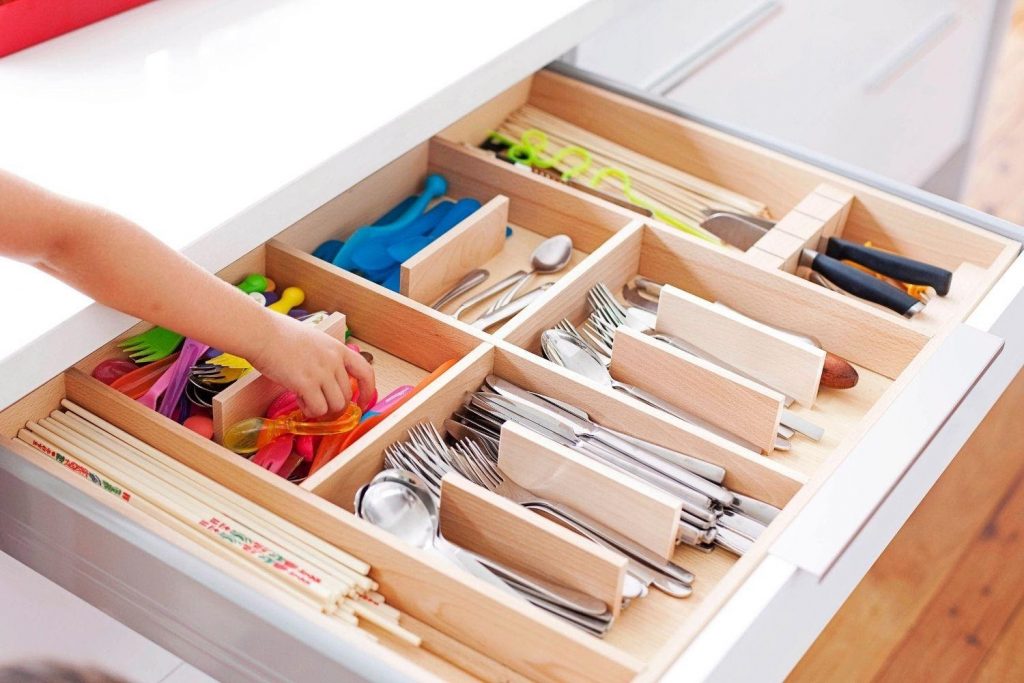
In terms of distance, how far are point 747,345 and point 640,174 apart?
37 cm

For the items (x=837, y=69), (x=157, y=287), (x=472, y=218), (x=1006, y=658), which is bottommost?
(x=1006, y=658)

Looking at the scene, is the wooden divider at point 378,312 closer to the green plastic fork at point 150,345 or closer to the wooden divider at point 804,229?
the green plastic fork at point 150,345

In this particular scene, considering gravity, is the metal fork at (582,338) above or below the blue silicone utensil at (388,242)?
below

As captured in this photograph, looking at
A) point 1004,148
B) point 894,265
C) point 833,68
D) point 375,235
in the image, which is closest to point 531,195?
point 375,235

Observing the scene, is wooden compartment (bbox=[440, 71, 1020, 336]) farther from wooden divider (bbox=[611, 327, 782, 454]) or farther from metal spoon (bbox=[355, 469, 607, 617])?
metal spoon (bbox=[355, 469, 607, 617])

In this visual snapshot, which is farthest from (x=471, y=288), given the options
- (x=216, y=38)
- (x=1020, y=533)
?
(x=1020, y=533)

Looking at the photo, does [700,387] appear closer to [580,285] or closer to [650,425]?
[650,425]

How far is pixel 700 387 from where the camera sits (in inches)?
43.7

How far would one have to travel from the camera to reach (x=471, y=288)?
4.24ft

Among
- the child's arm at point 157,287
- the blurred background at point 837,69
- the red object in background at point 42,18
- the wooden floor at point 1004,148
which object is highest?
the red object in background at point 42,18

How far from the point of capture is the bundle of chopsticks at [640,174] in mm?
1417

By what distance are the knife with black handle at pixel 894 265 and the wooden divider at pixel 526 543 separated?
Answer: 21.2 inches

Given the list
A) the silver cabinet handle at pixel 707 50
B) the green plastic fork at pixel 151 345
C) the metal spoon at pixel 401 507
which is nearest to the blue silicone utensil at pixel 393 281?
the green plastic fork at pixel 151 345

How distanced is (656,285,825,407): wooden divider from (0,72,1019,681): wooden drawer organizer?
35mm
